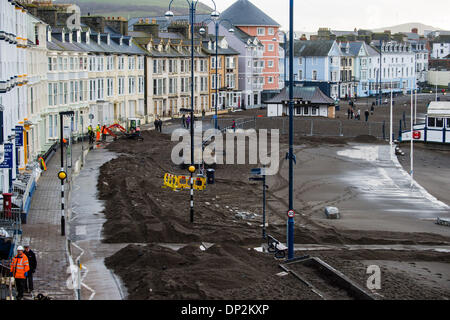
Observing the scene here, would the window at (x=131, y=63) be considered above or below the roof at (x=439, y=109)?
above

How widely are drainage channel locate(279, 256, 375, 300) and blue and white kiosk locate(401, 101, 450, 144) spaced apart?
40868 millimetres

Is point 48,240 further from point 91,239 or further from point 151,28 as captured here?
point 151,28

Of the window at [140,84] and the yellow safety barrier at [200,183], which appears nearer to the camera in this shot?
the yellow safety barrier at [200,183]

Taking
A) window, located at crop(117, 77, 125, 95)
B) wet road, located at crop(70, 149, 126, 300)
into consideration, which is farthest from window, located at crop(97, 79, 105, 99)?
wet road, located at crop(70, 149, 126, 300)

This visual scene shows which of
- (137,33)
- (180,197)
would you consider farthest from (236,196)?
(137,33)

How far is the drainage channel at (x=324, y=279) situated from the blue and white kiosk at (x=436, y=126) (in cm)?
4087

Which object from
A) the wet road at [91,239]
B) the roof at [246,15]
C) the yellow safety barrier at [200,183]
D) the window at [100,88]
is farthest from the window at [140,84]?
the yellow safety barrier at [200,183]

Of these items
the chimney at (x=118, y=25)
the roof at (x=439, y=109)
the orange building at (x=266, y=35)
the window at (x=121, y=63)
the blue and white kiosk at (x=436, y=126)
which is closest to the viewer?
the blue and white kiosk at (x=436, y=126)

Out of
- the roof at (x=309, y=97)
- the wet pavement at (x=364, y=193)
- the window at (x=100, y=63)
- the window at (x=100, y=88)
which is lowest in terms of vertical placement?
the wet pavement at (x=364, y=193)

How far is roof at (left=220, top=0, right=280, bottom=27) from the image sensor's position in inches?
4080

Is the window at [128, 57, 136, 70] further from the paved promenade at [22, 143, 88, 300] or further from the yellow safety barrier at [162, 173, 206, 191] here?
the yellow safety barrier at [162, 173, 206, 191]

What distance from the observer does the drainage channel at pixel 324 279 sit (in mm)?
17359

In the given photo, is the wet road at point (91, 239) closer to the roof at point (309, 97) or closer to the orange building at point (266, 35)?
the roof at point (309, 97)

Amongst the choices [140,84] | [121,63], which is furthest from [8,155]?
[140,84]
